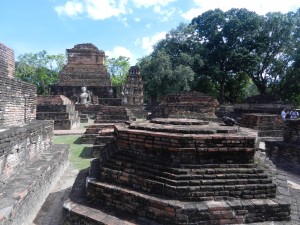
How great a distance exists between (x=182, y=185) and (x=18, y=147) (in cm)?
323

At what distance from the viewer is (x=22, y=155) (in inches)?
198

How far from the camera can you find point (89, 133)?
1117 cm

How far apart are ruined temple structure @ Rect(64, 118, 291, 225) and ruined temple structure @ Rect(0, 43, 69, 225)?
2.66ft

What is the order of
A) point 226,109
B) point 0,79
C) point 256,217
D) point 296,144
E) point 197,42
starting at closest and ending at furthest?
point 256,217
point 0,79
point 296,144
point 226,109
point 197,42

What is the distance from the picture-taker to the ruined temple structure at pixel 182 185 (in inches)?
120

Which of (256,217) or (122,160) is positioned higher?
(122,160)

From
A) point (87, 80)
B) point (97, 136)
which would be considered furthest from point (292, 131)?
point (87, 80)

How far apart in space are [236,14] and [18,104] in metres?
29.6

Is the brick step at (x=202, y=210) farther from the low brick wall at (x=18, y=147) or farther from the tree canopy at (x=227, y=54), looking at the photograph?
the tree canopy at (x=227, y=54)

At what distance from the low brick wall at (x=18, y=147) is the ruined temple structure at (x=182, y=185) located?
4.31 feet

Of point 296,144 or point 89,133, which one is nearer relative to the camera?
point 296,144

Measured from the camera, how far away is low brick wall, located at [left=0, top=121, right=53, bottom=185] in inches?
164

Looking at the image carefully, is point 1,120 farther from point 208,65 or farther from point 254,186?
point 208,65

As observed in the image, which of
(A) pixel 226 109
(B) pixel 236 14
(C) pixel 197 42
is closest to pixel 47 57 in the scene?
(C) pixel 197 42
